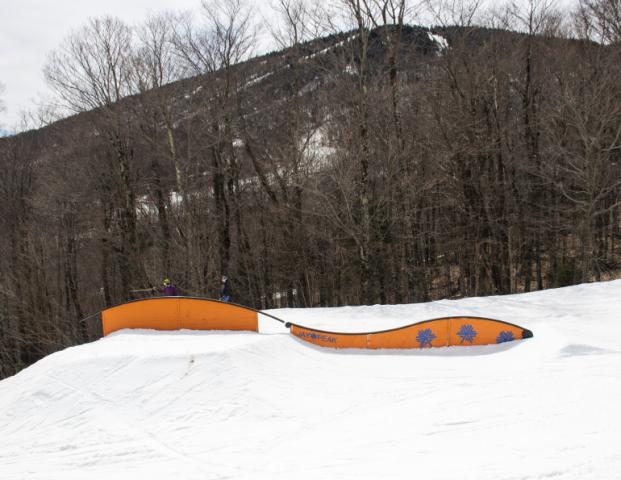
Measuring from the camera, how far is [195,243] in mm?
19484

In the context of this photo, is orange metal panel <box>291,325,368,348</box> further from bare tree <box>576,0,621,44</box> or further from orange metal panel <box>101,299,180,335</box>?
bare tree <box>576,0,621,44</box>

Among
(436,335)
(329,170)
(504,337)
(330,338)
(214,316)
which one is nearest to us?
(504,337)

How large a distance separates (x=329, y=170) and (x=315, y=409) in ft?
40.3

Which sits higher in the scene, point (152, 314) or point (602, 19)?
point (602, 19)

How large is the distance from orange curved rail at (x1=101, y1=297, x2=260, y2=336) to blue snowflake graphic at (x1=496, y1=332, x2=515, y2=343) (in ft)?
19.3

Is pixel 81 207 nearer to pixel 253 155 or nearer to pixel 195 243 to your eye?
pixel 195 243

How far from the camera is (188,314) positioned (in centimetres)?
1109

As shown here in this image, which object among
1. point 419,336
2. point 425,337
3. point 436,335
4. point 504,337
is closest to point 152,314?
point 419,336

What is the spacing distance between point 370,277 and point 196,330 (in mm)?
7865

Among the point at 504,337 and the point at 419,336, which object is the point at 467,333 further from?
the point at 419,336

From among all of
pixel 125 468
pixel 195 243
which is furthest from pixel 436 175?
pixel 125 468

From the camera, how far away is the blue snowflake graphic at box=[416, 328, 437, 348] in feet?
32.3

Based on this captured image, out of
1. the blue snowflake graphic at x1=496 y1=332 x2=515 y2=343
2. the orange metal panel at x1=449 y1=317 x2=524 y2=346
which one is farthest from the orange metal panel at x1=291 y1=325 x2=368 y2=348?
the blue snowflake graphic at x1=496 y1=332 x2=515 y2=343

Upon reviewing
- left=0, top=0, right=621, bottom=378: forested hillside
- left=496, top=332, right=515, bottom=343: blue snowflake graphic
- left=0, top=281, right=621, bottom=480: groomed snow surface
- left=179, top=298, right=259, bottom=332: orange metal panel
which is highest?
left=0, top=0, right=621, bottom=378: forested hillside
